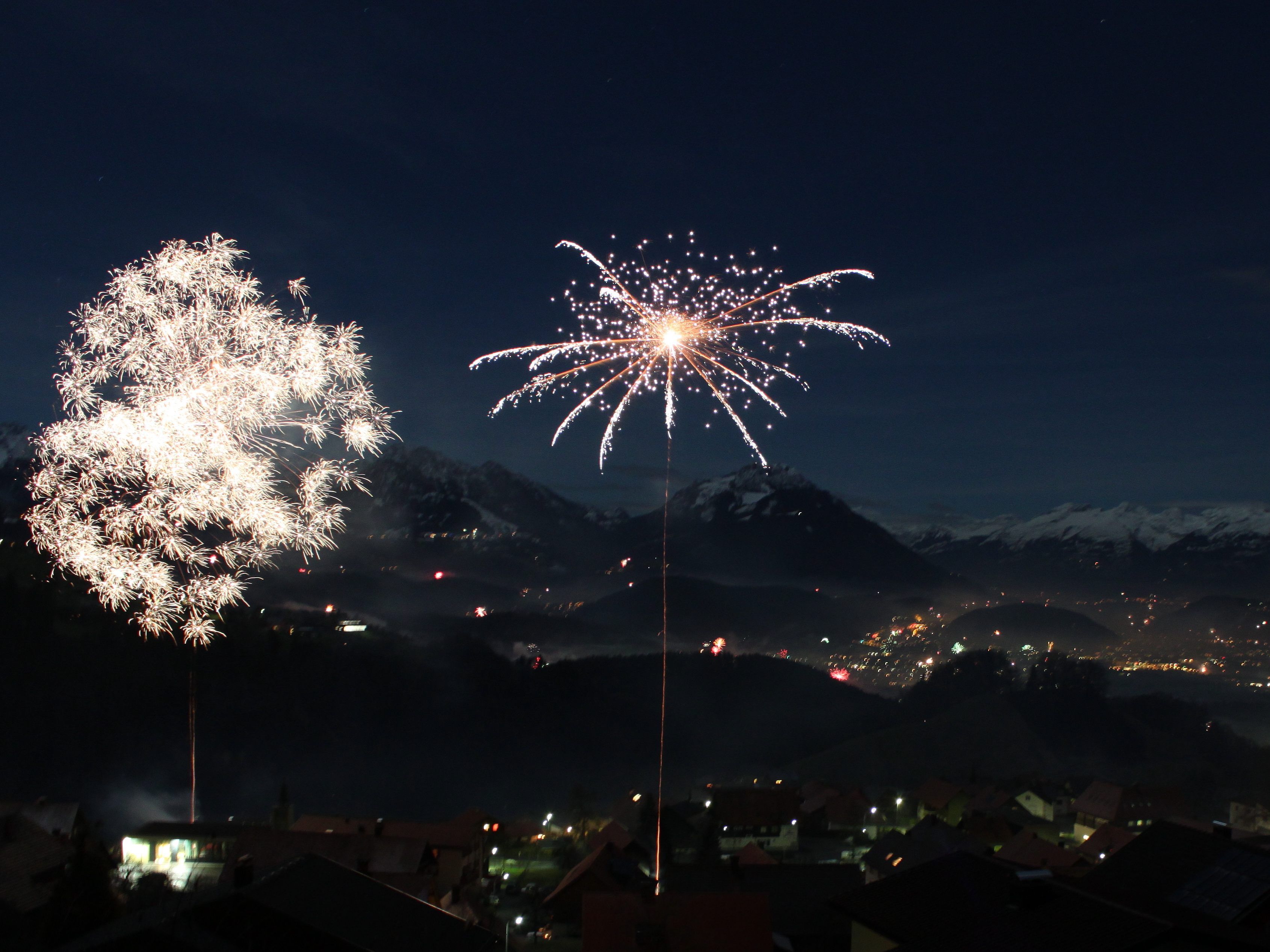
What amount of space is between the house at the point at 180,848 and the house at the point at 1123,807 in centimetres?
Result: 4489

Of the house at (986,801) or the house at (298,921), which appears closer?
the house at (298,921)

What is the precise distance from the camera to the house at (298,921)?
41.1 feet

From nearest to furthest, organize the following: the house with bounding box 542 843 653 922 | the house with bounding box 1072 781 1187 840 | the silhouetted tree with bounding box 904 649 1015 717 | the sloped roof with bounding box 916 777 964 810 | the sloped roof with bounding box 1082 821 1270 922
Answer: the sloped roof with bounding box 1082 821 1270 922 < the house with bounding box 542 843 653 922 < the house with bounding box 1072 781 1187 840 < the sloped roof with bounding box 916 777 964 810 < the silhouetted tree with bounding box 904 649 1015 717

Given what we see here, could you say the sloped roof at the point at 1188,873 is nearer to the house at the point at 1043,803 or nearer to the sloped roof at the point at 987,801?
the sloped roof at the point at 987,801

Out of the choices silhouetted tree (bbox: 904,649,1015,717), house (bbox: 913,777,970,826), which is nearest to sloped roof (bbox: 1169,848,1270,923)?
house (bbox: 913,777,970,826)

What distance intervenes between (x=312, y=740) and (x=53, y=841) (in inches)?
2950

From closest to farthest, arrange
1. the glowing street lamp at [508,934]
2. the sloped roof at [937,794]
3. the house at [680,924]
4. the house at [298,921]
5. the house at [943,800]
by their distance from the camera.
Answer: the house at [298,921]
the glowing street lamp at [508,934]
the house at [680,924]
the house at [943,800]
the sloped roof at [937,794]

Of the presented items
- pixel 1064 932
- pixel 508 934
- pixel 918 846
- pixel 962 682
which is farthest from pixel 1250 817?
pixel 962 682

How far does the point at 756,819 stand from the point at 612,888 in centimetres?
2443

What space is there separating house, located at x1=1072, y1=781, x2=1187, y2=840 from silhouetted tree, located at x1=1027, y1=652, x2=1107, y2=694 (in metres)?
71.7

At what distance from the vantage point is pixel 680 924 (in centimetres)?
1777

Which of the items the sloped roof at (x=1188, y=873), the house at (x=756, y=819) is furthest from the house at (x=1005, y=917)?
the house at (x=756, y=819)

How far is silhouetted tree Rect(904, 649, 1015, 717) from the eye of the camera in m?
129

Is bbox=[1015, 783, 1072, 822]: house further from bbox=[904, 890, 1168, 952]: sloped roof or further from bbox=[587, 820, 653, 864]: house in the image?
bbox=[904, 890, 1168, 952]: sloped roof
